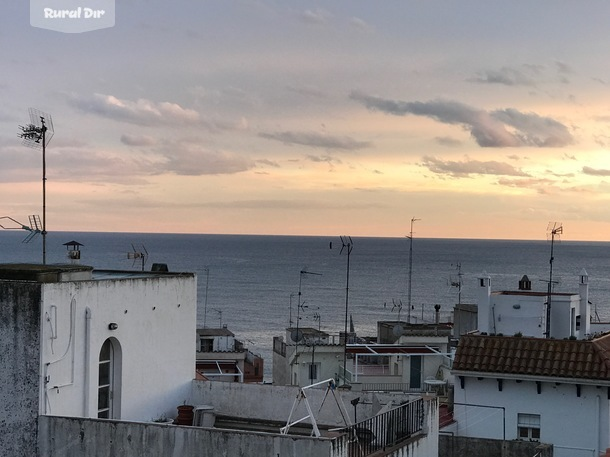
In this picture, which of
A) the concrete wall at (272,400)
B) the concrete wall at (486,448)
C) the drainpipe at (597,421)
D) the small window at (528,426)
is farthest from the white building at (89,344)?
the drainpipe at (597,421)

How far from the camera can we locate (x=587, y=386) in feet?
89.2

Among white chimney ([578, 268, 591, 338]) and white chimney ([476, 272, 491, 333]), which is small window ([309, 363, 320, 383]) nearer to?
white chimney ([476, 272, 491, 333])

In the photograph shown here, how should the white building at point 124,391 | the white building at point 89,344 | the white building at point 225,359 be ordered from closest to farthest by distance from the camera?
1. the white building at point 124,391
2. the white building at point 89,344
3. the white building at point 225,359

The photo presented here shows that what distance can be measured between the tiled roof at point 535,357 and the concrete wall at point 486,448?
509 cm

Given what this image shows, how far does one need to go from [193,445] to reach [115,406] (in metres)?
3.56

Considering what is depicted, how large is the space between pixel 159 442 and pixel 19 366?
2.93 metres

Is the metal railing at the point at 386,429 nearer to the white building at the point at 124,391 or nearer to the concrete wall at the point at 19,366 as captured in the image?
the white building at the point at 124,391

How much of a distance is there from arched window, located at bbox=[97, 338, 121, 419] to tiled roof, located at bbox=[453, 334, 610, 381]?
13.2 metres

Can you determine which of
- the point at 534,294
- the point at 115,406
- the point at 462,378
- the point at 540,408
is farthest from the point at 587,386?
the point at 115,406

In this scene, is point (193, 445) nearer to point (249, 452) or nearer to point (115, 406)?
point (249, 452)

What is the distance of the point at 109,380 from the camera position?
18.5m

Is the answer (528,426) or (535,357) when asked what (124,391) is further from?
(528,426)

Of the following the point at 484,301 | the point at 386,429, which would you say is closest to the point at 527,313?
the point at 484,301

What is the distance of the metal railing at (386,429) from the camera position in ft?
53.1
